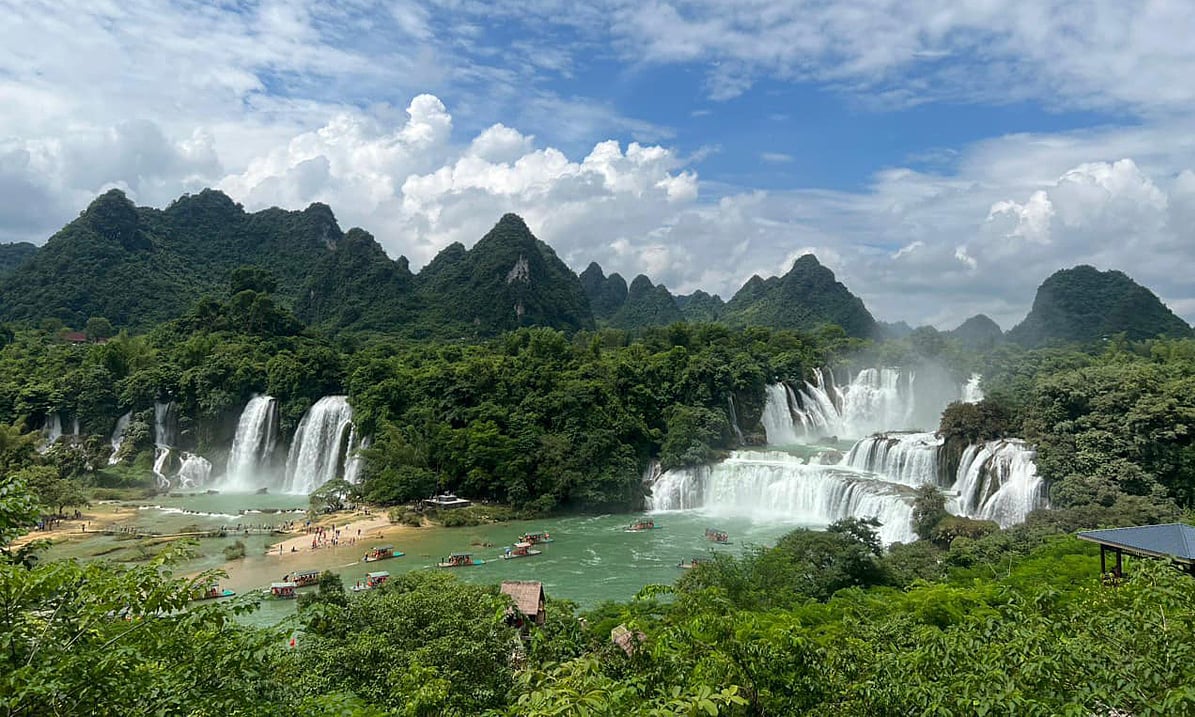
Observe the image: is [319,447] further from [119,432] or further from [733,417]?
[733,417]

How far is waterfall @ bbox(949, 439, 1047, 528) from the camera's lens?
19969 mm

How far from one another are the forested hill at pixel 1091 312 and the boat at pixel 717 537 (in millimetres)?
43076

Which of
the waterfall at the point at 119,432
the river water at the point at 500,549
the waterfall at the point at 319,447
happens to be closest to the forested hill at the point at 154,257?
the waterfall at the point at 119,432

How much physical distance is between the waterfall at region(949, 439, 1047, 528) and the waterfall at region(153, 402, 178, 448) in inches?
1530

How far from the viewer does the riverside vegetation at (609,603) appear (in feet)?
12.7

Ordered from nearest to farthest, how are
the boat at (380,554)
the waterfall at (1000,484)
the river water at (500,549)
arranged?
the river water at (500,549)
the waterfall at (1000,484)
the boat at (380,554)

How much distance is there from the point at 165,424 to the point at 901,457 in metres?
38.0

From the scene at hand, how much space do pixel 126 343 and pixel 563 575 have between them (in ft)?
122

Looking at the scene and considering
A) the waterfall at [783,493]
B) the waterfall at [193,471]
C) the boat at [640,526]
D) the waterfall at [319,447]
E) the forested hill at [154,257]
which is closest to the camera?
the waterfall at [783,493]

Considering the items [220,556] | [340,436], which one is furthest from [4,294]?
[220,556]

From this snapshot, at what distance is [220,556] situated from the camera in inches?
867

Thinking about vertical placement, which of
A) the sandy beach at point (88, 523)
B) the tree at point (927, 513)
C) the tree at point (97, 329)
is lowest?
the sandy beach at point (88, 523)

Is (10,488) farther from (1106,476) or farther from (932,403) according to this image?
(932,403)

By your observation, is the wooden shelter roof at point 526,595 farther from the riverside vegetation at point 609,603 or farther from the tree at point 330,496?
the tree at point 330,496
